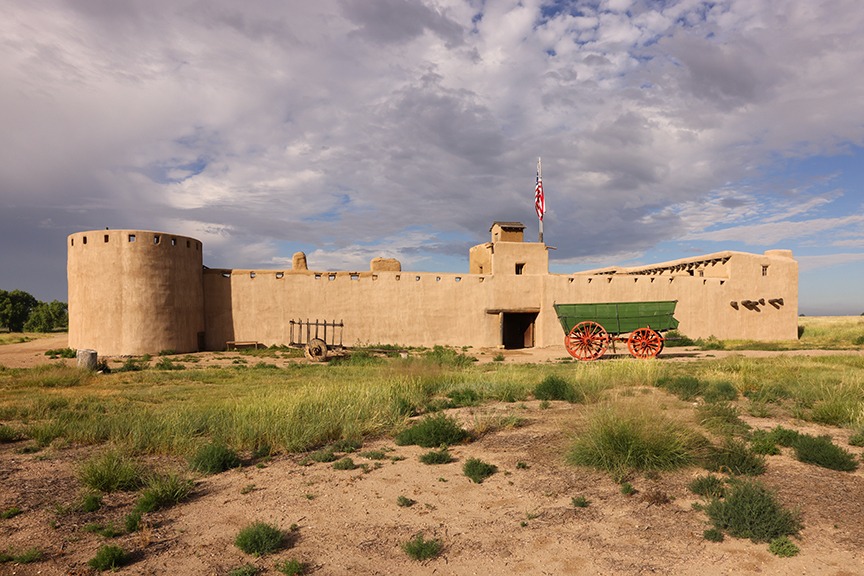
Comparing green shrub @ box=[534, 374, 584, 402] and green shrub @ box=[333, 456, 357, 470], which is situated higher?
green shrub @ box=[534, 374, 584, 402]

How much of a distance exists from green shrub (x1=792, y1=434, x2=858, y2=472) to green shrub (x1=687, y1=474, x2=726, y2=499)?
60.7 inches

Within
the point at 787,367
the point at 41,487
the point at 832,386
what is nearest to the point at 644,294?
the point at 787,367

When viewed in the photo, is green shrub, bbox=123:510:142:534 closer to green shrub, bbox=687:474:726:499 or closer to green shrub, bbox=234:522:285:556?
green shrub, bbox=234:522:285:556

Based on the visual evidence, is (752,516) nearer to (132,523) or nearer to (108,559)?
(108,559)

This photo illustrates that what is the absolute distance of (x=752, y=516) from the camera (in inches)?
170

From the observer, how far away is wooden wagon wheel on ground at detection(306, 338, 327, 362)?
18906 millimetres

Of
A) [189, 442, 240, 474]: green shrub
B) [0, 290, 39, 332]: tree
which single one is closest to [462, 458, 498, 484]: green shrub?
[189, 442, 240, 474]: green shrub

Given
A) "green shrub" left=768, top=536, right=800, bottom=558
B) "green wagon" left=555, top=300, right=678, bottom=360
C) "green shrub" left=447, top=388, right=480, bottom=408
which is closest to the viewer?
"green shrub" left=768, top=536, right=800, bottom=558

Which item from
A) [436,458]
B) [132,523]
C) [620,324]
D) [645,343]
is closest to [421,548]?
[436,458]

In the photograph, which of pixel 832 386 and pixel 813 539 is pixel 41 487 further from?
pixel 832 386

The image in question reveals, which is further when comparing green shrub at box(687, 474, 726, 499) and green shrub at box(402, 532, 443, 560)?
green shrub at box(687, 474, 726, 499)

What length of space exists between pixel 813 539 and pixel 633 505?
4.58ft

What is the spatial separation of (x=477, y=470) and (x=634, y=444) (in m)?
1.80

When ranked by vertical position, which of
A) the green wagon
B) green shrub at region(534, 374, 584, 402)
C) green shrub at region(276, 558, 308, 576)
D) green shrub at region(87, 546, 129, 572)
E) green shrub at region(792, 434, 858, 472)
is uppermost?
the green wagon
